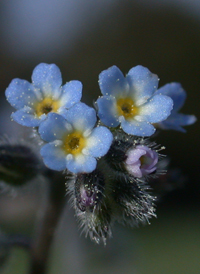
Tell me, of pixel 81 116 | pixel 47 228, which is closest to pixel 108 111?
pixel 81 116

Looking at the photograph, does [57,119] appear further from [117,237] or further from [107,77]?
[117,237]

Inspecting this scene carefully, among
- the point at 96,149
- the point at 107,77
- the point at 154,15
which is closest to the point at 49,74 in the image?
the point at 107,77

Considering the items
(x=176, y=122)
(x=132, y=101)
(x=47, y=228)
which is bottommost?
(x=47, y=228)

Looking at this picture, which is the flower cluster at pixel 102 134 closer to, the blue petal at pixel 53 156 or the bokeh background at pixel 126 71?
the blue petal at pixel 53 156

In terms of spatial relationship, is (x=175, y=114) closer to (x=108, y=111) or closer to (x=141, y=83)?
(x=141, y=83)

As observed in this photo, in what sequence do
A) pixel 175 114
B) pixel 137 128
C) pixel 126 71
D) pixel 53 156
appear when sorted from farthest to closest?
pixel 126 71, pixel 175 114, pixel 137 128, pixel 53 156

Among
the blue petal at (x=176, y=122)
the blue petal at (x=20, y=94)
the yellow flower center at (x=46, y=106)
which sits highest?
the blue petal at (x=20, y=94)

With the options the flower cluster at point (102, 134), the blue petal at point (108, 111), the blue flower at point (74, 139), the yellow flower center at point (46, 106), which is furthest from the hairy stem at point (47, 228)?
the blue petal at point (108, 111)
